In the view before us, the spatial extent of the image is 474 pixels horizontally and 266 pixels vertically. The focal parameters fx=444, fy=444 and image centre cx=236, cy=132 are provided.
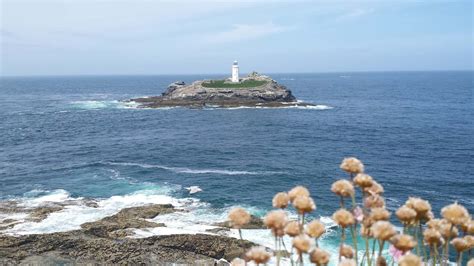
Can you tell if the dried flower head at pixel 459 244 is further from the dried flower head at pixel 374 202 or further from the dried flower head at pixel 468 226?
the dried flower head at pixel 374 202

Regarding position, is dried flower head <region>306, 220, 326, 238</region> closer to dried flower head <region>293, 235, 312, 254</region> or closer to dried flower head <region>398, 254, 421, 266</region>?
dried flower head <region>293, 235, 312, 254</region>

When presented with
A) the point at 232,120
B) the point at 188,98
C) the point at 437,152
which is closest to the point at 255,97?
the point at 188,98

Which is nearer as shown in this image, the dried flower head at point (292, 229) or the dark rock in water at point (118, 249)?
the dried flower head at point (292, 229)


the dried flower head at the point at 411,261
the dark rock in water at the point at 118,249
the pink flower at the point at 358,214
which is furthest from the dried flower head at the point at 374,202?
the dark rock in water at the point at 118,249

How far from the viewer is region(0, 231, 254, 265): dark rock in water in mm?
23500

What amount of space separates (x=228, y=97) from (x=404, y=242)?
10374 centimetres

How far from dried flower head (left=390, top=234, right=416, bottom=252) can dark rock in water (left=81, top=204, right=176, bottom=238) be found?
2558 cm

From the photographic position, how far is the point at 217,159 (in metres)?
50.6

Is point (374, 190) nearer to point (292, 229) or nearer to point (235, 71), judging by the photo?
point (292, 229)

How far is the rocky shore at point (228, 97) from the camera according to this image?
336 feet

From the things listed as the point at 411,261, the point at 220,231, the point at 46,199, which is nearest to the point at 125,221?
the point at 220,231

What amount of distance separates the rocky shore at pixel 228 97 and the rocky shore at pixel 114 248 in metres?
74.9

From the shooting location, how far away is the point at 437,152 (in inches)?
2104

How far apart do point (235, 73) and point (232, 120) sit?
4106cm
